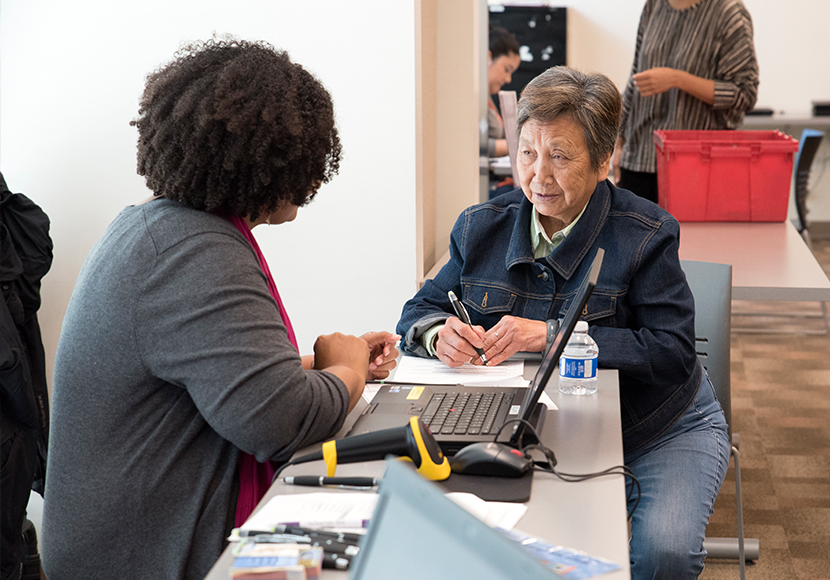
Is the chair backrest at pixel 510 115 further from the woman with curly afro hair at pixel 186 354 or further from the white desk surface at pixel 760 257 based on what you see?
the woman with curly afro hair at pixel 186 354

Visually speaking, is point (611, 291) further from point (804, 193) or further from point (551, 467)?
point (804, 193)

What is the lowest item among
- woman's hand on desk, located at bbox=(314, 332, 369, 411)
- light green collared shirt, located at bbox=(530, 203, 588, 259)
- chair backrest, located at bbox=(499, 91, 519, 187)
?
woman's hand on desk, located at bbox=(314, 332, 369, 411)

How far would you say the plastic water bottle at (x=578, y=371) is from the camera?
58.2 inches

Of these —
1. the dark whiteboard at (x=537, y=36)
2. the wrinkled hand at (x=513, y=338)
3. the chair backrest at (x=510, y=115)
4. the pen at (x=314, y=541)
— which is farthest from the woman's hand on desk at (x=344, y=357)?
the dark whiteboard at (x=537, y=36)

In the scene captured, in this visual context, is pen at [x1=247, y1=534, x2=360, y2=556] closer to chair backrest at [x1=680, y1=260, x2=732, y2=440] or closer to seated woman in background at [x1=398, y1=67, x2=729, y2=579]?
seated woman in background at [x1=398, y1=67, x2=729, y2=579]

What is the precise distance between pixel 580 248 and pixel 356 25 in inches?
40.8

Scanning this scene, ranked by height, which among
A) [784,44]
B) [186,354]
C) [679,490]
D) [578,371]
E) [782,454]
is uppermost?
[784,44]

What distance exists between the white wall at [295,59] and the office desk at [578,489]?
1.12 metres

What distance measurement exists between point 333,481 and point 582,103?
40.0 inches

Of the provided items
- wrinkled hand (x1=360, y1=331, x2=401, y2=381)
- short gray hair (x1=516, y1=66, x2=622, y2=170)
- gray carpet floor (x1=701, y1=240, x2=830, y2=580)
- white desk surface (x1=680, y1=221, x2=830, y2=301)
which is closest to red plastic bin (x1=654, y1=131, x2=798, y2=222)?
white desk surface (x1=680, y1=221, x2=830, y2=301)

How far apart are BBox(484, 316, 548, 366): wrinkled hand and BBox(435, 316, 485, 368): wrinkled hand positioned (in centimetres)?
2

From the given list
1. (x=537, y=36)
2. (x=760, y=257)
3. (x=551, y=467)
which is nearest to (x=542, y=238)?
(x=551, y=467)

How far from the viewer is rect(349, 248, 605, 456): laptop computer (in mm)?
1217

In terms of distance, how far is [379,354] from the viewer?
161 centimetres
